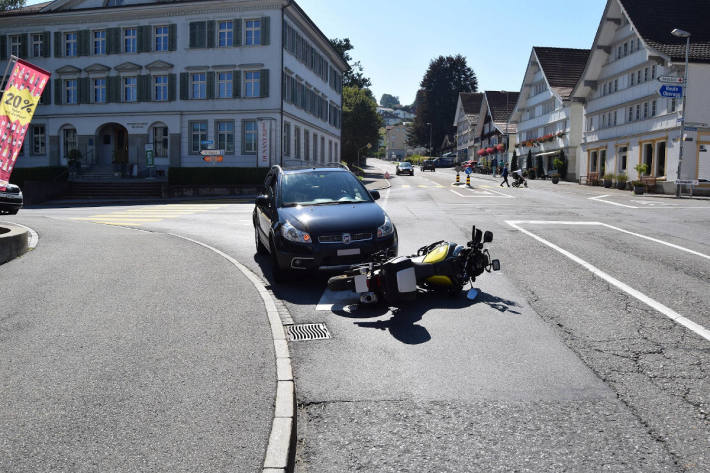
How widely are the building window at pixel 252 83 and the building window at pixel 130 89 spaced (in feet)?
26.2

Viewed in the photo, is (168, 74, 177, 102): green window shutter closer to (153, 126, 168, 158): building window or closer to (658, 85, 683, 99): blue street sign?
(153, 126, 168, 158): building window

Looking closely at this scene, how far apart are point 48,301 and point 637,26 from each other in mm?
43923

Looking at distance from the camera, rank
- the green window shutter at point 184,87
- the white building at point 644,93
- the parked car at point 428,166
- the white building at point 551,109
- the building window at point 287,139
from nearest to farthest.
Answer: the white building at point 644,93
the green window shutter at point 184,87
the building window at point 287,139
the white building at point 551,109
the parked car at point 428,166

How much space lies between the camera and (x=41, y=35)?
45.3 m

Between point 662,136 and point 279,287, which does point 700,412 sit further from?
point 662,136

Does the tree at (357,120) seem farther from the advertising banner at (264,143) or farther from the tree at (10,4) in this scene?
the advertising banner at (264,143)

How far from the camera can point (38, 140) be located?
1791 inches

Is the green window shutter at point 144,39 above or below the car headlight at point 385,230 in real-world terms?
above

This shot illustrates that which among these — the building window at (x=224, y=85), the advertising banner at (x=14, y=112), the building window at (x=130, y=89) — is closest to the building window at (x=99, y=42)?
the building window at (x=130, y=89)

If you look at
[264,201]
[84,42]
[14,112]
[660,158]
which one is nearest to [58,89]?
[84,42]

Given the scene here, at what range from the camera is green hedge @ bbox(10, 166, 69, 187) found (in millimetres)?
39031

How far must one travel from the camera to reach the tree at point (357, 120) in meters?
74.2

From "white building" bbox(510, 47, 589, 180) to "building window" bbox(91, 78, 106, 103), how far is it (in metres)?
36.7

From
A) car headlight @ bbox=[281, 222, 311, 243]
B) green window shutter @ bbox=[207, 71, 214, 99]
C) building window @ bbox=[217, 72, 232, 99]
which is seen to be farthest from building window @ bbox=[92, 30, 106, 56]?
car headlight @ bbox=[281, 222, 311, 243]
